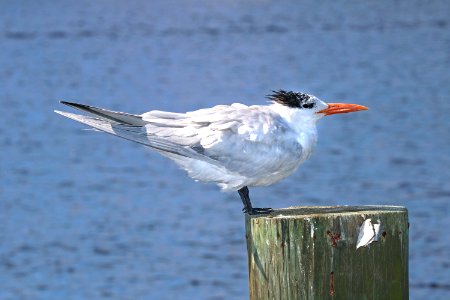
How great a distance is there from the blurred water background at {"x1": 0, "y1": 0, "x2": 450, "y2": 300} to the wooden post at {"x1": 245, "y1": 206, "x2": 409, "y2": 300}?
9222 mm

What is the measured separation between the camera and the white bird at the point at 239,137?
21.9 feet

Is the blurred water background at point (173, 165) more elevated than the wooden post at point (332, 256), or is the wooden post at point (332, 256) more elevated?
the blurred water background at point (173, 165)

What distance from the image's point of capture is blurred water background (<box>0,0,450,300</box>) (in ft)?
53.3

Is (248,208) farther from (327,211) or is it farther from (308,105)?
(327,211)

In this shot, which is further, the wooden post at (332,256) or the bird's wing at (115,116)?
the bird's wing at (115,116)

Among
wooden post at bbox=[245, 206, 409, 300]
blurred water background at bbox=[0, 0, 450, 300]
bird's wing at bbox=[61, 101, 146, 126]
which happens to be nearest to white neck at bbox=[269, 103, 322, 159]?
bird's wing at bbox=[61, 101, 146, 126]

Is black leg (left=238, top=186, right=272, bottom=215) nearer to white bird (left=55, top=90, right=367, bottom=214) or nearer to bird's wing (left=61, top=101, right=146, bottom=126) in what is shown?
white bird (left=55, top=90, right=367, bottom=214)

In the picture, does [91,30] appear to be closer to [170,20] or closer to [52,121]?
[170,20]

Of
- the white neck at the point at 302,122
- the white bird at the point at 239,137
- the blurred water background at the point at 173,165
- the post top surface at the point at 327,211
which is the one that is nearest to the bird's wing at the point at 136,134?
the white bird at the point at 239,137

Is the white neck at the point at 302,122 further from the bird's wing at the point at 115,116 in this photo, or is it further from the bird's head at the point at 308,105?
the bird's wing at the point at 115,116

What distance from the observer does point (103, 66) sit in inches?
1700

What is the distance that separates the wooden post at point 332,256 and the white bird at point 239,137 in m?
0.99

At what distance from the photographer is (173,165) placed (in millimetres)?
23984

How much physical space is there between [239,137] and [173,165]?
17256mm
